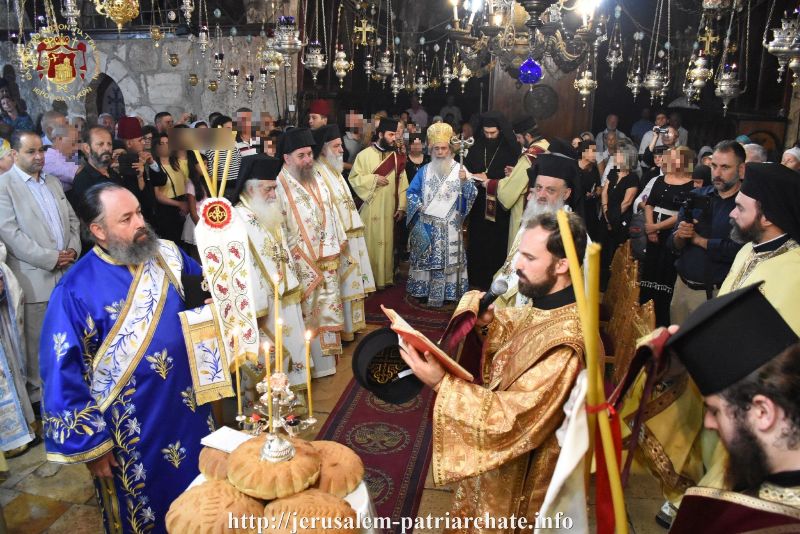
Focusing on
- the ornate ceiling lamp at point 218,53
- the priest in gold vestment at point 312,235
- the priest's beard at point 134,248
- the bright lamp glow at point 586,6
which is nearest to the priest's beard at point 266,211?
the priest in gold vestment at point 312,235

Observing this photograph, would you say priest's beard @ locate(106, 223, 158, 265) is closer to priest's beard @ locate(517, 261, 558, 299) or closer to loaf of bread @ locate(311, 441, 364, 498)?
loaf of bread @ locate(311, 441, 364, 498)

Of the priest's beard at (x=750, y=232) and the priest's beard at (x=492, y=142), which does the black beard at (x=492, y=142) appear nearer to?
the priest's beard at (x=492, y=142)

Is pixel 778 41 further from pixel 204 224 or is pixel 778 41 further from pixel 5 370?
pixel 5 370

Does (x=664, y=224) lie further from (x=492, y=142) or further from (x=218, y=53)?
(x=218, y=53)

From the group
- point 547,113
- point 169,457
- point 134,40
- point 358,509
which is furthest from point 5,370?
point 547,113

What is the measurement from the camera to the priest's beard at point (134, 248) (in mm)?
2648

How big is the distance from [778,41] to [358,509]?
182 inches

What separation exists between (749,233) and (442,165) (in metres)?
4.06

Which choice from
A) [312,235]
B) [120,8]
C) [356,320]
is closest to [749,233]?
[312,235]

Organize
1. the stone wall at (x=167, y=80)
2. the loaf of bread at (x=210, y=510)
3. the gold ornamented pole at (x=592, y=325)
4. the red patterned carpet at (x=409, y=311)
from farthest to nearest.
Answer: the stone wall at (x=167, y=80) < the red patterned carpet at (x=409, y=311) < the loaf of bread at (x=210, y=510) < the gold ornamented pole at (x=592, y=325)

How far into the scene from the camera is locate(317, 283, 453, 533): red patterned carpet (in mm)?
3543

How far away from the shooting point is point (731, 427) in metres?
1.48

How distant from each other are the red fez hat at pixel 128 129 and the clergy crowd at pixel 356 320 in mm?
25

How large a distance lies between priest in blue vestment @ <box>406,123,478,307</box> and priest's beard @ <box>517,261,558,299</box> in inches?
171
